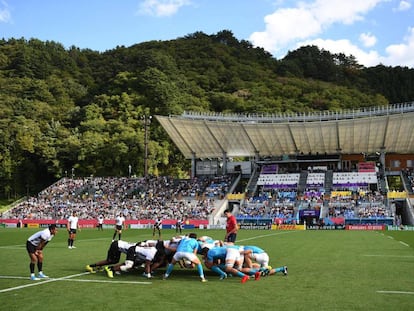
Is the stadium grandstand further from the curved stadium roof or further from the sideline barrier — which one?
the sideline barrier

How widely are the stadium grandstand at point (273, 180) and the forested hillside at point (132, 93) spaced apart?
15.5 meters

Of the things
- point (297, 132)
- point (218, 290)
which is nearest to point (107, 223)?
point (297, 132)

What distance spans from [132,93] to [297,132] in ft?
150

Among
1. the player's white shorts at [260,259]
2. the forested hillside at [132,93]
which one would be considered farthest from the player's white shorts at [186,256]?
the forested hillside at [132,93]

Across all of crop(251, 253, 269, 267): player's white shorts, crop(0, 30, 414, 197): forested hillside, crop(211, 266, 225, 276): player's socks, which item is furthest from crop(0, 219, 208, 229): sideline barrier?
crop(211, 266, 225, 276): player's socks

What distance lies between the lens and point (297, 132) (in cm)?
5972

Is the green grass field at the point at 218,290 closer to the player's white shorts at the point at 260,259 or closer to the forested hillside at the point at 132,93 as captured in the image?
the player's white shorts at the point at 260,259

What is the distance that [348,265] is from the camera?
1455 cm

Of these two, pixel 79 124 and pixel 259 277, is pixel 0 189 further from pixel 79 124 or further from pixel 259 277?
pixel 259 277

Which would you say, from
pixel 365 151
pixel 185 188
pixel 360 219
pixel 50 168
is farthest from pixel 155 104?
pixel 360 219

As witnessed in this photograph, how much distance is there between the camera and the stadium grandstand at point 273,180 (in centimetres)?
5178

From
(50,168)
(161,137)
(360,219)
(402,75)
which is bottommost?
(360,219)

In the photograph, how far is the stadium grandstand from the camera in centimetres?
5178

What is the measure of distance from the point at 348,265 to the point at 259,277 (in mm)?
4244
